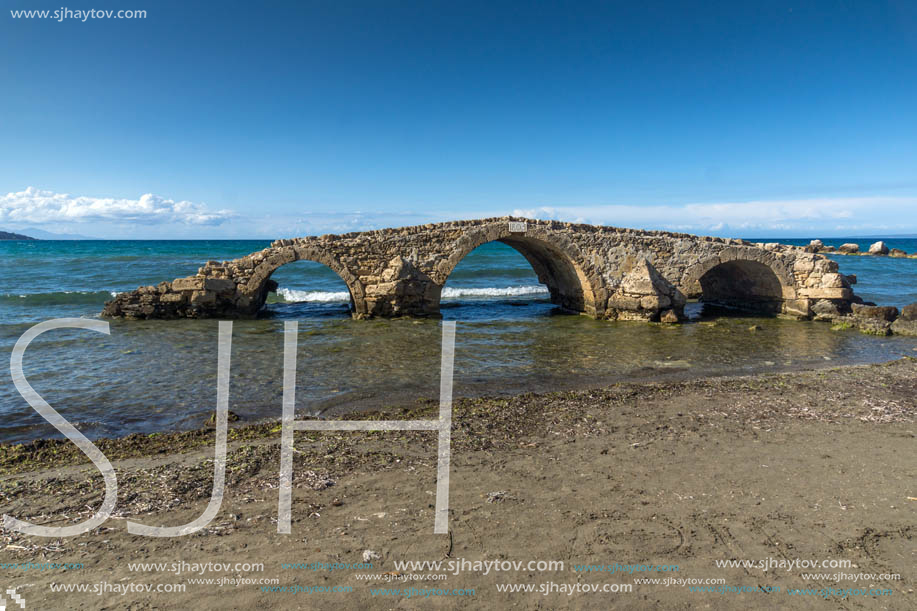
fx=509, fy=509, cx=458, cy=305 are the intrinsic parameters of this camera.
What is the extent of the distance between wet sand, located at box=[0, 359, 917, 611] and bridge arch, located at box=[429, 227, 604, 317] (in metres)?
9.25

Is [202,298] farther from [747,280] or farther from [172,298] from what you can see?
[747,280]

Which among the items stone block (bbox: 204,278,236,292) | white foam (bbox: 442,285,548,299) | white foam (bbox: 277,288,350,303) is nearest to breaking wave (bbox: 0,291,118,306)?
white foam (bbox: 277,288,350,303)

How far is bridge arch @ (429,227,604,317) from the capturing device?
1531 centimetres

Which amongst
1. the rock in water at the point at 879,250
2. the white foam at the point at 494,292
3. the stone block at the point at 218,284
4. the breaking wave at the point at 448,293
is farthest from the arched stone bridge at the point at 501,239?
the rock in water at the point at 879,250

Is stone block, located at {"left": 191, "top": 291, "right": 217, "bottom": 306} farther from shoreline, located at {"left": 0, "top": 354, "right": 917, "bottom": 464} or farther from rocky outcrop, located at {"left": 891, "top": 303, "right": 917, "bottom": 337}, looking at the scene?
rocky outcrop, located at {"left": 891, "top": 303, "right": 917, "bottom": 337}

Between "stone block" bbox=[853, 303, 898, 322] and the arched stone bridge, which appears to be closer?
"stone block" bbox=[853, 303, 898, 322]

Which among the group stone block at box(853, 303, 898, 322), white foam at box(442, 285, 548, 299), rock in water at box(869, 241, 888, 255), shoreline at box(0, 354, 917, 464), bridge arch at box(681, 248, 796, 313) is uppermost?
rock in water at box(869, 241, 888, 255)

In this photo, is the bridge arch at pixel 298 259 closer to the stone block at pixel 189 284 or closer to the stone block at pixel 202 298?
the stone block at pixel 202 298

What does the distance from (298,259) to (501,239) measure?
6.09m

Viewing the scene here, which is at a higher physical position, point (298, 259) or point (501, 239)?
point (501, 239)

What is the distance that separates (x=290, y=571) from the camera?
Result: 10.6 ft

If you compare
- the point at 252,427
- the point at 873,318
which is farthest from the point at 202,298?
the point at 873,318

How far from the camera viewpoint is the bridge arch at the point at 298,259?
14.6m

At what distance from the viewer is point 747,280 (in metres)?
18.1
